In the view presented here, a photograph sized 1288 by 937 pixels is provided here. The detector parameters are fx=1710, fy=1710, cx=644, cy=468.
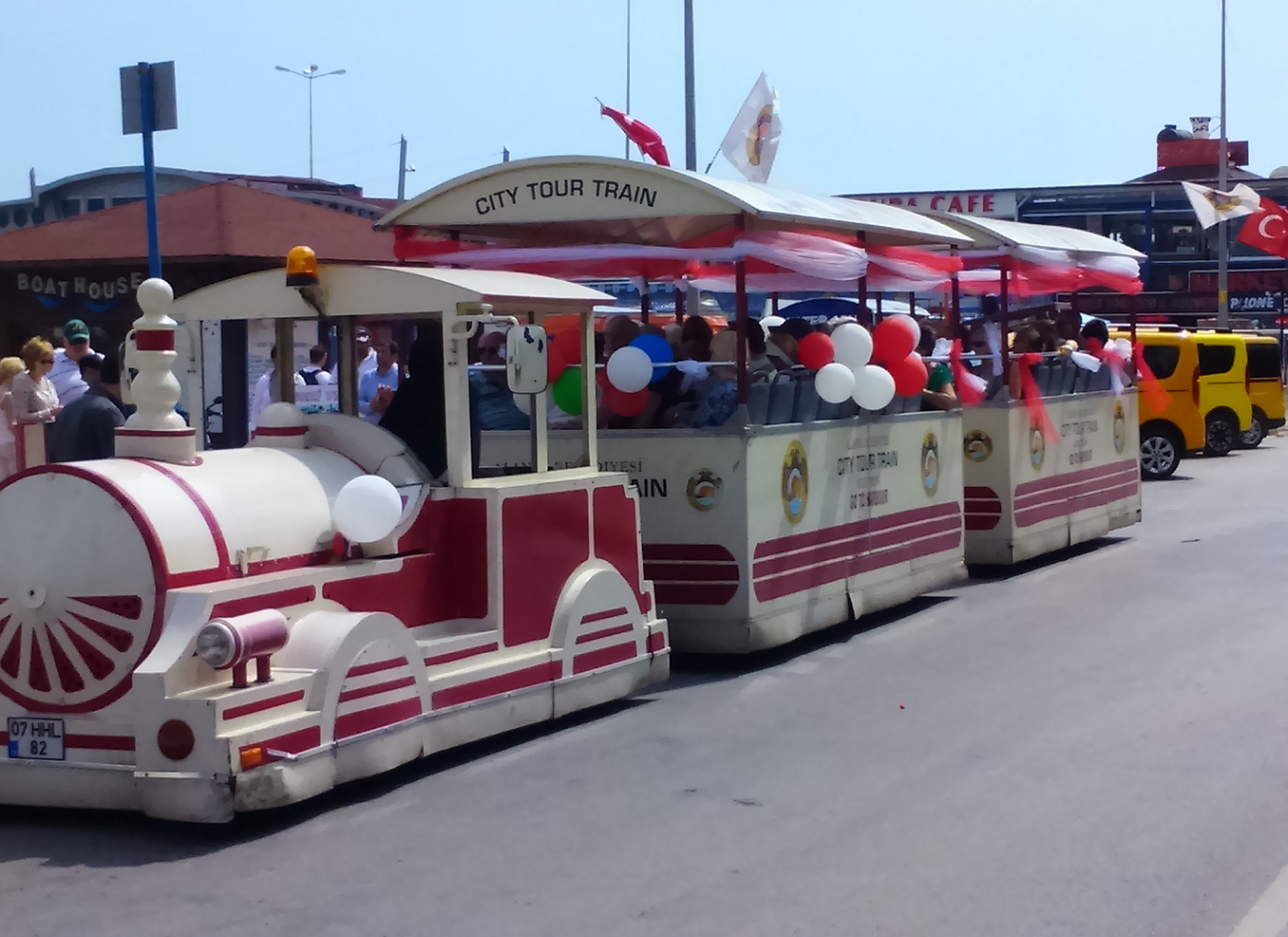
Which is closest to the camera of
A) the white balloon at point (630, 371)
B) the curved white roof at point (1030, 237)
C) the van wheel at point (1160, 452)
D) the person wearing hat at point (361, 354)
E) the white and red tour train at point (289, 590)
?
the white and red tour train at point (289, 590)

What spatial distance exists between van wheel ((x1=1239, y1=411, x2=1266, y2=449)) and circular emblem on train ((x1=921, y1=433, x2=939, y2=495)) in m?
17.0

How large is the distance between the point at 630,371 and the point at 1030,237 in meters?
5.65

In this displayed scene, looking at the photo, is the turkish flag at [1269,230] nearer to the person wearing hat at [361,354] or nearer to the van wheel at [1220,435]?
the van wheel at [1220,435]

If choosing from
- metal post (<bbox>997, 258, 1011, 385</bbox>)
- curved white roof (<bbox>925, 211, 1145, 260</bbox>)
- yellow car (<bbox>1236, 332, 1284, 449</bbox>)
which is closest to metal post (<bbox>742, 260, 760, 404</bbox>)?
curved white roof (<bbox>925, 211, 1145, 260</bbox>)

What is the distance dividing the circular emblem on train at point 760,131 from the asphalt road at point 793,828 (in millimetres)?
6766

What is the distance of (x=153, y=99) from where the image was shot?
35.7 feet

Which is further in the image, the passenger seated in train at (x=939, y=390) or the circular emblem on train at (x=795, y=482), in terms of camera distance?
the passenger seated in train at (x=939, y=390)

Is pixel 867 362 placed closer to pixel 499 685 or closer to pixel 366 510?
pixel 499 685

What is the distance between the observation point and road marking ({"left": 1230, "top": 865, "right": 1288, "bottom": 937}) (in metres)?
5.08

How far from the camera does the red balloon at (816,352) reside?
10742mm

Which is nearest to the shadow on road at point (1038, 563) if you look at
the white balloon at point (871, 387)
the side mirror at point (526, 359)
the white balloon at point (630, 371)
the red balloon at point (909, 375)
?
the red balloon at point (909, 375)

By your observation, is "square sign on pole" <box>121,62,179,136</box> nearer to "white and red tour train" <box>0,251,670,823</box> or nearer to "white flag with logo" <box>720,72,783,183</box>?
"white and red tour train" <box>0,251,670,823</box>

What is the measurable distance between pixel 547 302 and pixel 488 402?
1196mm

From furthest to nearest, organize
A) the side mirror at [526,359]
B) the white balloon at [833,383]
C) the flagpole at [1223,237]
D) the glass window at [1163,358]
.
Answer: the flagpole at [1223,237] → the glass window at [1163,358] → the white balloon at [833,383] → the side mirror at [526,359]
